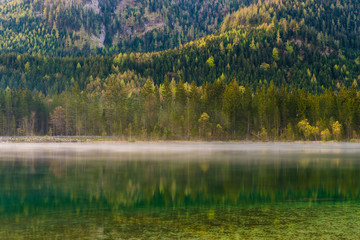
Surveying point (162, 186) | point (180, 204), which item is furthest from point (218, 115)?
point (180, 204)

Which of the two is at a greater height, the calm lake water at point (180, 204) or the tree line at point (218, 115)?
the tree line at point (218, 115)

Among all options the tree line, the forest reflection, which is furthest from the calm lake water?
the tree line

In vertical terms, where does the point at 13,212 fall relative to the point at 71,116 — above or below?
below

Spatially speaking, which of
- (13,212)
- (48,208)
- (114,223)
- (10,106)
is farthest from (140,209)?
(10,106)

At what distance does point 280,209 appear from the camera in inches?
918

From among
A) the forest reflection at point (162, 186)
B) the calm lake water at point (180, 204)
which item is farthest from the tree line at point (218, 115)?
the calm lake water at point (180, 204)

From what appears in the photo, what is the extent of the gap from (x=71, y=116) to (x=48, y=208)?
12780 centimetres

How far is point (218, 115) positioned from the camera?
129125 millimetres

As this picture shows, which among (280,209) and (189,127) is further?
(189,127)

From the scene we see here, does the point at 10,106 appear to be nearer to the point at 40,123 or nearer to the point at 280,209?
the point at 40,123

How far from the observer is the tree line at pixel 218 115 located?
122m

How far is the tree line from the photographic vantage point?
122438mm

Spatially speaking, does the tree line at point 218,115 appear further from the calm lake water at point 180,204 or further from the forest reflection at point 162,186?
the calm lake water at point 180,204

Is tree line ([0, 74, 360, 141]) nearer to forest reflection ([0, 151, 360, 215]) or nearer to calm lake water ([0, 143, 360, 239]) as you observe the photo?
forest reflection ([0, 151, 360, 215])
